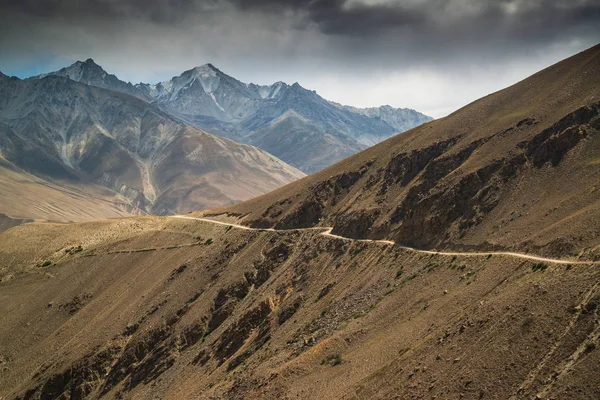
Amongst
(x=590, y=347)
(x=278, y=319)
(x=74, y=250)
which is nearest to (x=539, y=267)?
(x=590, y=347)

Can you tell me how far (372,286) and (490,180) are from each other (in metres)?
18.7

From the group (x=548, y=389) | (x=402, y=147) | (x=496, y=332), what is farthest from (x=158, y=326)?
(x=548, y=389)

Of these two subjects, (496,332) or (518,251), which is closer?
(496,332)

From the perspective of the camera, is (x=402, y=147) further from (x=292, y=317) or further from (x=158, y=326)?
(x=158, y=326)

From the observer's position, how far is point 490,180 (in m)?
56.1

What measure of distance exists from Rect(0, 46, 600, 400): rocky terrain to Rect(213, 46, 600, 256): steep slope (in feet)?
0.83

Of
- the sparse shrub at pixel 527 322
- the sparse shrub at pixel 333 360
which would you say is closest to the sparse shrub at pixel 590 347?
the sparse shrub at pixel 527 322

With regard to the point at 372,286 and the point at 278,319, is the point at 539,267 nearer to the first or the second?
the point at 372,286

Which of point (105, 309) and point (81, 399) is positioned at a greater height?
point (105, 309)

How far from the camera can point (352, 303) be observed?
4894 centimetres

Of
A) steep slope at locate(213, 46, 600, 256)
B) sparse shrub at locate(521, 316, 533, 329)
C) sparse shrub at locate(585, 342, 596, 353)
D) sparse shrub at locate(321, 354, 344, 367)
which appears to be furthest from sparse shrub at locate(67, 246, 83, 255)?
sparse shrub at locate(585, 342, 596, 353)

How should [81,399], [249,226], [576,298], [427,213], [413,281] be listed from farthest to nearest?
[249,226] → [81,399] → [427,213] → [413,281] → [576,298]

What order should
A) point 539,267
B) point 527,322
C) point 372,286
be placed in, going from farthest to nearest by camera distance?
1. point 372,286
2. point 539,267
3. point 527,322

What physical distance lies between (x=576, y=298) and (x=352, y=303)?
23255 millimetres
